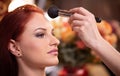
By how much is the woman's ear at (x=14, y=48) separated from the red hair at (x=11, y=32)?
0.01 metres

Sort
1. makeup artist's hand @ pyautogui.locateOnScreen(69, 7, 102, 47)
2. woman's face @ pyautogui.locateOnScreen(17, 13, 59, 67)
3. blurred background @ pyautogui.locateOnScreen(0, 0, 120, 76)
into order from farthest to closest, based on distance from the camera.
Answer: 1. blurred background @ pyautogui.locateOnScreen(0, 0, 120, 76)
2. woman's face @ pyautogui.locateOnScreen(17, 13, 59, 67)
3. makeup artist's hand @ pyautogui.locateOnScreen(69, 7, 102, 47)

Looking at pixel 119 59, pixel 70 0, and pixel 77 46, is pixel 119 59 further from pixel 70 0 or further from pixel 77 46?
pixel 70 0

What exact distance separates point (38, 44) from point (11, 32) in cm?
13

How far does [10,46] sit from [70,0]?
1036mm

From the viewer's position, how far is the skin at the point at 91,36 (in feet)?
3.94

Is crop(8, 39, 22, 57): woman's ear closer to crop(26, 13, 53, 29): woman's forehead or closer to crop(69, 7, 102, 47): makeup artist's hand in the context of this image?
crop(26, 13, 53, 29): woman's forehead

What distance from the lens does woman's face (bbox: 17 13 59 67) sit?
56.9 inches

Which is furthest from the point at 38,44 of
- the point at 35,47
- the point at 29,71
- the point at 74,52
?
the point at 74,52

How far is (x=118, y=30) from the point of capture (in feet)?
8.15

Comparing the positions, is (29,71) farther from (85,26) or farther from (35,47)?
(85,26)

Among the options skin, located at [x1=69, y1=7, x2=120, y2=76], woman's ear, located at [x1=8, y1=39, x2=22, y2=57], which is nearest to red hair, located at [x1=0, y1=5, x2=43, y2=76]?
woman's ear, located at [x1=8, y1=39, x2=22, y2=57]

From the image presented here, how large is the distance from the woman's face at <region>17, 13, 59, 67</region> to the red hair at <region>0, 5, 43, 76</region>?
0.03 m

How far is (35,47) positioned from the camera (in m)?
1.46

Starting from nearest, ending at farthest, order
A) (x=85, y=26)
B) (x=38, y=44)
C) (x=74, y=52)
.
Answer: (x=85, y=26) → (x=38, y=44) → (x=74, y=52)
